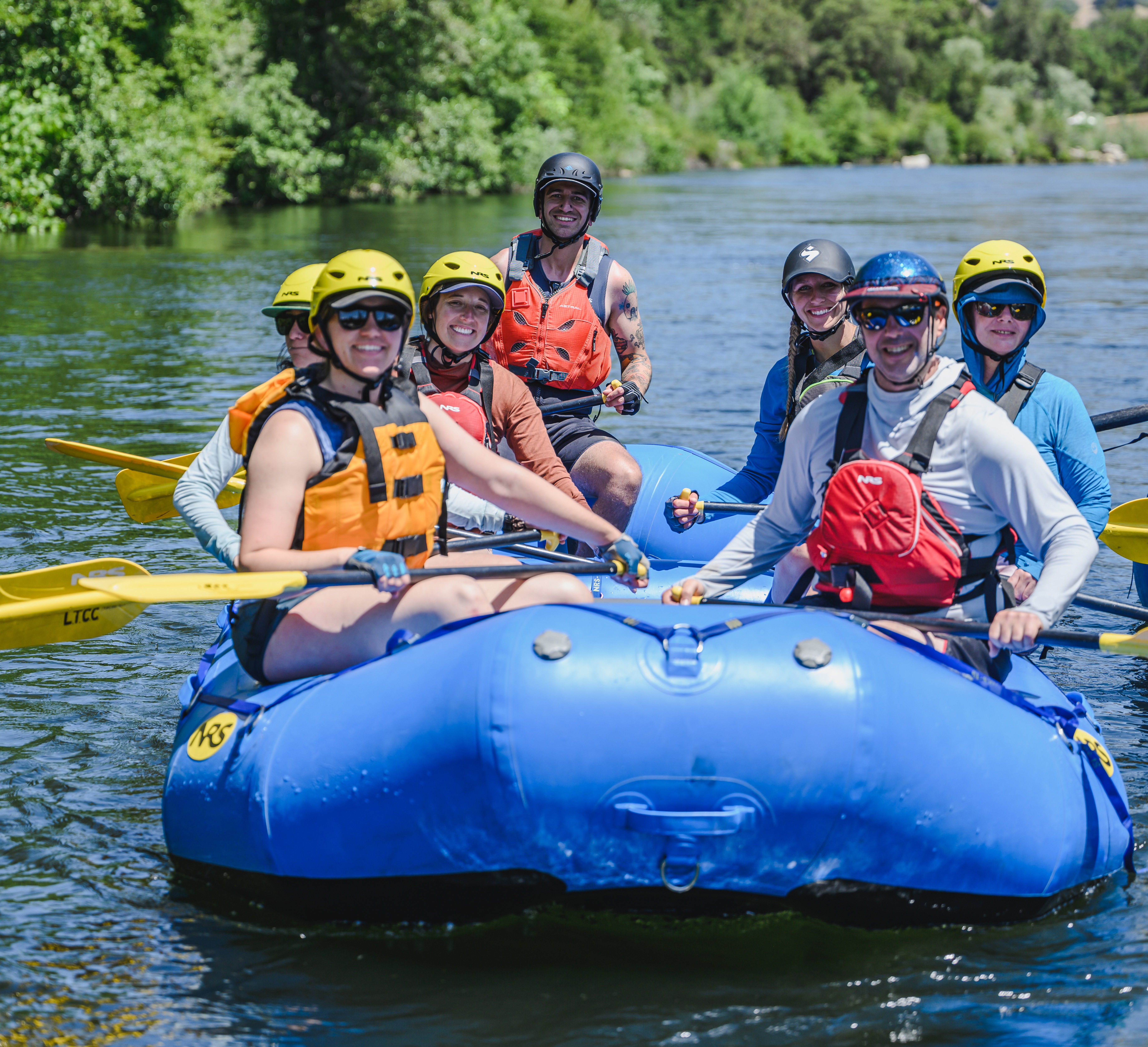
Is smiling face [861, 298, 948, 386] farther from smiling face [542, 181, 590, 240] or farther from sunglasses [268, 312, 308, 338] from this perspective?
smiling face [542, 181, 590, 240]

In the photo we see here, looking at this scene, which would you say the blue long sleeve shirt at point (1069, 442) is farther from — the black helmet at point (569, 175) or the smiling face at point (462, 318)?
the black helmet at point (569, 175)

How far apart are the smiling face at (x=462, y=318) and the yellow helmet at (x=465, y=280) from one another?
15mm

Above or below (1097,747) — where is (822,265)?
above

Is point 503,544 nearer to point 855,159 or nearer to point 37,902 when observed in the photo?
point 37,902

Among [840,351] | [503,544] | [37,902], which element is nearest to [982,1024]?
[503,544]

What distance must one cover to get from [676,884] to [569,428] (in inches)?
115

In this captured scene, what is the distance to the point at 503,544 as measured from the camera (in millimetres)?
4113

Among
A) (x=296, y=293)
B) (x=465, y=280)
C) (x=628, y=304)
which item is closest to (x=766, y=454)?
(x=628, y=304)

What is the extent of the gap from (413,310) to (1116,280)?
1511 cm

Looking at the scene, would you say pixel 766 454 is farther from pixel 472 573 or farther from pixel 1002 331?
pixel 472 573

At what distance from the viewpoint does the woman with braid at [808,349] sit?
4.85 metres

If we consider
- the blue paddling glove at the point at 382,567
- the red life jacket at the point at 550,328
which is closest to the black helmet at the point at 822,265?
the red life jacket at the point at 550,328

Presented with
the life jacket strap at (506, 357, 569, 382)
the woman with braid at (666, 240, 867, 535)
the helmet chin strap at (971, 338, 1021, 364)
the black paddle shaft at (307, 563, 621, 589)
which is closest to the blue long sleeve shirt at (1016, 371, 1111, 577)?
the helmet chin strap at (971, 338, 1021, 364)

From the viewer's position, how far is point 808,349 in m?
5.11
